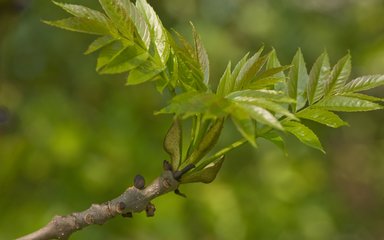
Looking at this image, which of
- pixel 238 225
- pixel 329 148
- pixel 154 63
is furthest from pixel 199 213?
pixel 329 148

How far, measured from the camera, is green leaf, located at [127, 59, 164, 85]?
963 mm

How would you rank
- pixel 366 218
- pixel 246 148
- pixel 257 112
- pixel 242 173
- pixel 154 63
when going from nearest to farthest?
1. pixel 257 112
2. pixel 154 63
3. pixel 242 173
4. pixel 246 148
5. pixel 366 218

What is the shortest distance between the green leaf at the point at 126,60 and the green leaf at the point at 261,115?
170 millimetres

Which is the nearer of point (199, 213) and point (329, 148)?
point (199, 213)

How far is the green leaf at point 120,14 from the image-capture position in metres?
0.97

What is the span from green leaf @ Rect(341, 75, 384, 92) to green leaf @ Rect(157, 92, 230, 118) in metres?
0.24

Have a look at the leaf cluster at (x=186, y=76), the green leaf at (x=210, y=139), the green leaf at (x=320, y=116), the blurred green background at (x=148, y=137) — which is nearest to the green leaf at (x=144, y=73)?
the leaf cluster at (x=186, y=76)

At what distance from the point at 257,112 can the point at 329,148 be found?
378 centimetres

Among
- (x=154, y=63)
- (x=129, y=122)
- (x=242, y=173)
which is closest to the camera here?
(x=154, y=63)

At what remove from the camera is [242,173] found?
2965 millimetres

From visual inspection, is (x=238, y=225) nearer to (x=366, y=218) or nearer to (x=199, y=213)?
(x=199, y=213)

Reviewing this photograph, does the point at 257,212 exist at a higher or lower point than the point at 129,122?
lower

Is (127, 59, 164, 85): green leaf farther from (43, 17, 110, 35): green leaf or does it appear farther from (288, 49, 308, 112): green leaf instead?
(288, 49, 308, 112): green leaf

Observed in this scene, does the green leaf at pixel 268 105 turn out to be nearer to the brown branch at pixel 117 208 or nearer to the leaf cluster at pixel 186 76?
the leaf cluster at pixel 186 76
